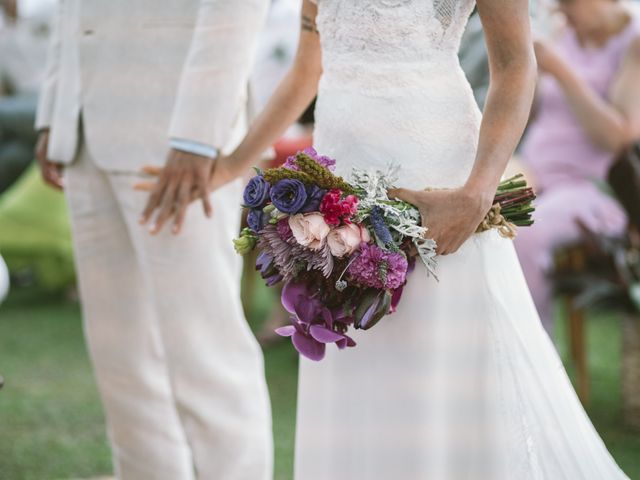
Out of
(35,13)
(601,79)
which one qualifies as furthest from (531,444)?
(35,13)

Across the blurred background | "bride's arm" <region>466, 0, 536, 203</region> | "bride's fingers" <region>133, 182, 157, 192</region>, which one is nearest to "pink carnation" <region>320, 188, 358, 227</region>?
"bride's arm" <region>466, 0, 536, 203</region>

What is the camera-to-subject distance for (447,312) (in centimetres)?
174

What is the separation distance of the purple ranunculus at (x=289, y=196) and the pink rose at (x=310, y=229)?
17 millimetres

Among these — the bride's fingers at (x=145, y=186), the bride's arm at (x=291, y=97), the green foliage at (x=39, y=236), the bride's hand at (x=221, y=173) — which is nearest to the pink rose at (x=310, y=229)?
the bride's arm at (x=291, y=97)

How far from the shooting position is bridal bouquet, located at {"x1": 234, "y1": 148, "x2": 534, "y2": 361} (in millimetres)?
1579

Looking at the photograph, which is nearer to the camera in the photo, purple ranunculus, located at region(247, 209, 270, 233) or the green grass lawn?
purple ranunculus, located at region(247, 209, 270, 233)

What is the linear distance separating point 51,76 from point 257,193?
1.17 m

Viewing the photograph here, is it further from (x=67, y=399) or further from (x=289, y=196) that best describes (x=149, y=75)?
(x=67, y=399)

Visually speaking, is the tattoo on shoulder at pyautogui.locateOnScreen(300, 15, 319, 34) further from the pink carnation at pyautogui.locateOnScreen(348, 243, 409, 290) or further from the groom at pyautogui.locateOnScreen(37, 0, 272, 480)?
the pink carnation at pyautogui.locateOnScreen(348, 243, 409, 290)

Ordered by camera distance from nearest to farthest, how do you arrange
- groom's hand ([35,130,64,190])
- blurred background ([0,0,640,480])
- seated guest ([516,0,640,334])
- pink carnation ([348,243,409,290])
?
pink carnation ([348,243,409,290]), groom's hand ([35,130,64,190]), blurred background ([0,0,640,480]), seated guest ([516,0,640,334])

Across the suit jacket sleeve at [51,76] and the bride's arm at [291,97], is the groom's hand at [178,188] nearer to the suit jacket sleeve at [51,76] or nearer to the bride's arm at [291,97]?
the bride's arm at [291,97]

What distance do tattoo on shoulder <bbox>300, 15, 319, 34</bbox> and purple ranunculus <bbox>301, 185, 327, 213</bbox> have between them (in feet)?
1.89

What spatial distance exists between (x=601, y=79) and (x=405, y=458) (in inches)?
117

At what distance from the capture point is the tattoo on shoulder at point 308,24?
6.77 ft
